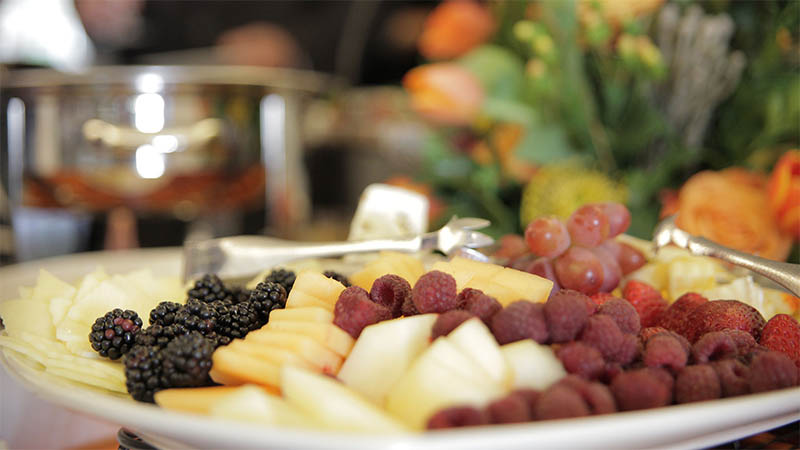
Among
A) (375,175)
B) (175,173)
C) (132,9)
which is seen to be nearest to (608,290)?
(175,173)

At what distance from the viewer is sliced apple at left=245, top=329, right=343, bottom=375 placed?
39 centimetres

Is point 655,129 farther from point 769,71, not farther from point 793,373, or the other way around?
point 793,373

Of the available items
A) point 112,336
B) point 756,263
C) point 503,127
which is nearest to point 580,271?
point 756,263

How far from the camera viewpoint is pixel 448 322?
391mm

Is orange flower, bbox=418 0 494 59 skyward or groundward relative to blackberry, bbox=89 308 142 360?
skyward

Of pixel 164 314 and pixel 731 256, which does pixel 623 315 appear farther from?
pixel 164 314

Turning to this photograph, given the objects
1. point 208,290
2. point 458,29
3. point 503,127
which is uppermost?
point 458,29

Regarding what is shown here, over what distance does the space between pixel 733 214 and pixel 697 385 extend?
1.32ft

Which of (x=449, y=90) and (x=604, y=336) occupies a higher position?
(x=449, y=90)

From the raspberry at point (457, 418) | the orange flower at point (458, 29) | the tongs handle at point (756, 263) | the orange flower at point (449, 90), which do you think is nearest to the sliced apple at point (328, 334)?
the raspberry at point (457, 418)

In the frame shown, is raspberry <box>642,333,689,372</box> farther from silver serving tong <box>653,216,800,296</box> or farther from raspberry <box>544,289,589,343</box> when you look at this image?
silver serving tong <box>653,216,800,296</box>

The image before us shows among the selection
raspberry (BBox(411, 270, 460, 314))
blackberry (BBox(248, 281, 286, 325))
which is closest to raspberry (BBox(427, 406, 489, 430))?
raspberry (BBox(411, 270, 460, 314))

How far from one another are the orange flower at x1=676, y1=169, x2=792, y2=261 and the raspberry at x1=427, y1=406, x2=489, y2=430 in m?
0.45

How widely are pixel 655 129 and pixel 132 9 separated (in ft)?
6.30
